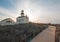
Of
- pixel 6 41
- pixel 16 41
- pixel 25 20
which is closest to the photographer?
pixel 6 41

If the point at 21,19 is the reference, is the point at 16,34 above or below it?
below

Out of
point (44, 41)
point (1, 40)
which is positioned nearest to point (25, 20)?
point (44, 41)

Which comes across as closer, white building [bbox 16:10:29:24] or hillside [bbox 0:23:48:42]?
hillside [bbox 0:23:48:42]

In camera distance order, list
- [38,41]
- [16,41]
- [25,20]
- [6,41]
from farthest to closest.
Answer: [25,20] < [38,41] < [16,41] < [6,41]

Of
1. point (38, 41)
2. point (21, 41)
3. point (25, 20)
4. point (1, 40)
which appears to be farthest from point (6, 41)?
point (25, 20)

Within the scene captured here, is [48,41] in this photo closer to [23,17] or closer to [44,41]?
[44,41]

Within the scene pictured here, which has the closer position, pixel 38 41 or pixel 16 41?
pixel 16 41

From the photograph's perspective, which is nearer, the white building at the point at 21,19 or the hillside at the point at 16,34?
the hillside at the point at 16,34

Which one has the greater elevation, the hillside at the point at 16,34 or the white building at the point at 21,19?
the white building at the point at 21,19

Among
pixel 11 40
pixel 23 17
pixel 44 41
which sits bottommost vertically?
pixel 44 41

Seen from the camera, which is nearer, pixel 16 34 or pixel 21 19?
pixel 16 34

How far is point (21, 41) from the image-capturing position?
7.83 metres

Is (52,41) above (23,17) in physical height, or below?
below

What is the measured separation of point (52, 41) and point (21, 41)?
3.35m
